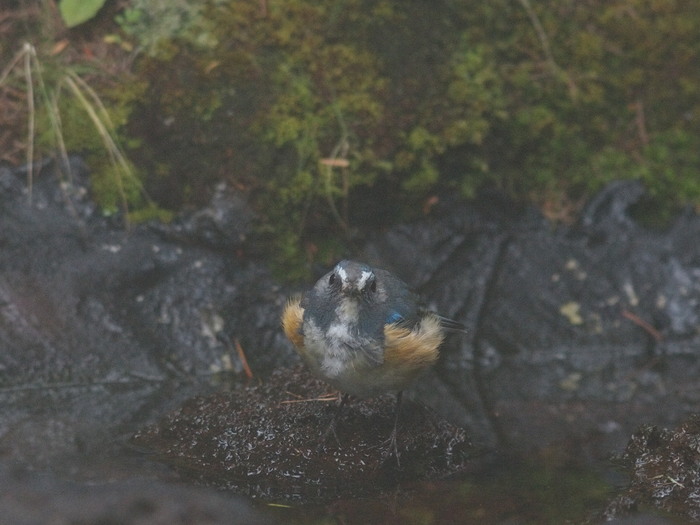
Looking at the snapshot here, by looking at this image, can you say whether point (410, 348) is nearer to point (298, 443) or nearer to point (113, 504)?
point (298, 443)

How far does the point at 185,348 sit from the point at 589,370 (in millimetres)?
2890

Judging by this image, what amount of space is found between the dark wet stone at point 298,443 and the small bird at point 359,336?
0.44 feet

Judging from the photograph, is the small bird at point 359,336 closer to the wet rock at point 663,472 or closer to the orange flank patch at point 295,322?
the orange flank patch at point 295,322

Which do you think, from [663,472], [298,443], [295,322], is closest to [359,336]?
[295,322]

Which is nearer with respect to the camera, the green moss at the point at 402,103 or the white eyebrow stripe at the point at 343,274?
the white eyebrow stripe at the point at 343,274

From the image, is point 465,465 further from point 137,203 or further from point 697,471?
point 137,203

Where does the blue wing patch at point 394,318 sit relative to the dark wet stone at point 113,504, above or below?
above

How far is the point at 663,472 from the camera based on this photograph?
4465 mm

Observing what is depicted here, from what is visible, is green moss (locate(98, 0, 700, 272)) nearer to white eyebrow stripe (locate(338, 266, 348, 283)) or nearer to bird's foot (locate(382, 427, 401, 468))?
white eyebrow stripe (locate(338, 266, 348, 283))

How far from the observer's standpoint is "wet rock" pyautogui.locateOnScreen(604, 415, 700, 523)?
13.7 feet

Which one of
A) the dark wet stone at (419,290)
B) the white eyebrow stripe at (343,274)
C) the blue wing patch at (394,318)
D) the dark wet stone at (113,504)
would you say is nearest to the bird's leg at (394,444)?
the dark wet stone at (419,290)

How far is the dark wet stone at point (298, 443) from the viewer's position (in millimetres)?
4594

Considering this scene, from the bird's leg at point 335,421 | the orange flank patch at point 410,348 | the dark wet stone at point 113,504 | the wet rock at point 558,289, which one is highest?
the orange flank patch at point 410,348

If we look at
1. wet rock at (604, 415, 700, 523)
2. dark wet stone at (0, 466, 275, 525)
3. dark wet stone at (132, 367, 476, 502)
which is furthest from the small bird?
wet rock at (604, 415, 700, 523)
